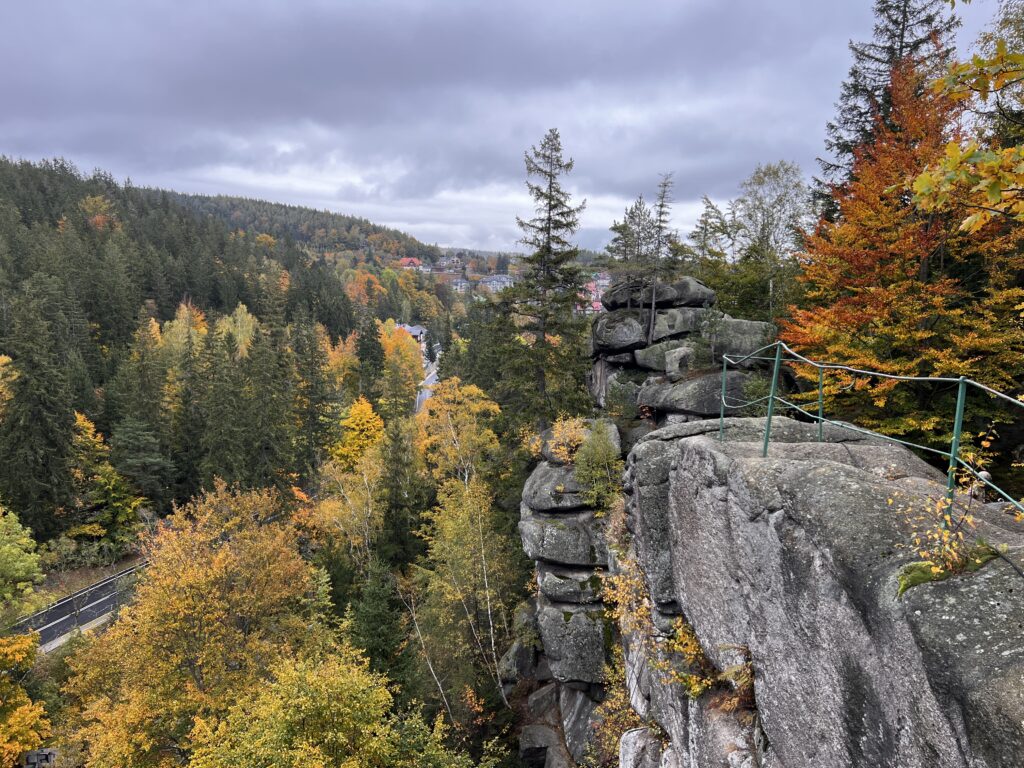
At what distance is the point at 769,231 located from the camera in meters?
28.4

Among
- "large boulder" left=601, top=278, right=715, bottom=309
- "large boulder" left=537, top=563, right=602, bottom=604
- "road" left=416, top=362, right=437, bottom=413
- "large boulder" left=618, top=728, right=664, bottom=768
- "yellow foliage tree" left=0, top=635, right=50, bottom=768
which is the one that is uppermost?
"large boulder" left=601, top=278, right=715, bottom=309

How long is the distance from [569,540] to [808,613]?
13931mm

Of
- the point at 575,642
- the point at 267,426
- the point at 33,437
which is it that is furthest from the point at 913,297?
the point at 33,437

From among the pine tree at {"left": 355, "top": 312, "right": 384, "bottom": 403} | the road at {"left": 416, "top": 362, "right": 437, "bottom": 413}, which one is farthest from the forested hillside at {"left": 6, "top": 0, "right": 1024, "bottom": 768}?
the road at {"left": 416, "top": 362, "right": 437, "bottom": 413}

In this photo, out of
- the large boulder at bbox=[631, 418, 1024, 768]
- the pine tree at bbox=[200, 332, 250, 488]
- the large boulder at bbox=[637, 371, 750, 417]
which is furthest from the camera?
the pine tree at bbox=[200, 332, 250, 488]

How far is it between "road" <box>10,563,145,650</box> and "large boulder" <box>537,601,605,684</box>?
2604 cm

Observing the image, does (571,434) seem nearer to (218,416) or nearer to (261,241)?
(218,416)

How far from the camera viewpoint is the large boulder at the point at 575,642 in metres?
18.5

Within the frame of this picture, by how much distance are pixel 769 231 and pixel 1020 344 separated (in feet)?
59.0

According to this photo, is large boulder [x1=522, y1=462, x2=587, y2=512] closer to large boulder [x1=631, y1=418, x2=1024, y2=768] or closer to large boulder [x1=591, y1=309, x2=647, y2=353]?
large boulder [x1=591, y1=309, x2=647, y2=353]

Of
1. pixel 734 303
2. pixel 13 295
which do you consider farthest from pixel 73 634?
pixel 13 295

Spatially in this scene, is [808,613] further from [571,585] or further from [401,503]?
[401,503]

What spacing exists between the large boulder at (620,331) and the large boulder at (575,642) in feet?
49.1

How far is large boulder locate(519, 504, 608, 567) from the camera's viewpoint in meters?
19.6
